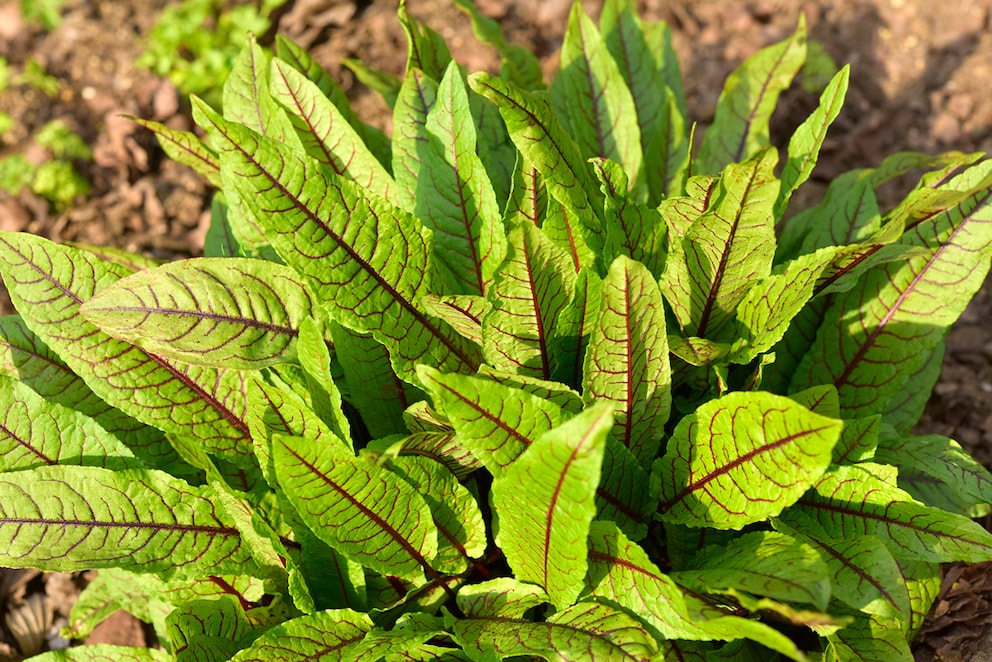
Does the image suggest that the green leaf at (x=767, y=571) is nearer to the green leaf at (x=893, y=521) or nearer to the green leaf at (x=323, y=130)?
the green leaf at (x=893, y=521)

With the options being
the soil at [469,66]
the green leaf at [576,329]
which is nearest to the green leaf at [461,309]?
the green leaf at [576,329]

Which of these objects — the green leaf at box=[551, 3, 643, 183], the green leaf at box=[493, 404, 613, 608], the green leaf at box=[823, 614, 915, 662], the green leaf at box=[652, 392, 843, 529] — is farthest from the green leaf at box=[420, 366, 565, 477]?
the green leaf at box=[551, 3, 643, 183]

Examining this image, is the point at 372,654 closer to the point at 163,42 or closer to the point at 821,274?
the point at 821,274

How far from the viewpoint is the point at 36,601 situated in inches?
96.0

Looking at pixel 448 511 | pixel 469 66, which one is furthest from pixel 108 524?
pixel 469 66

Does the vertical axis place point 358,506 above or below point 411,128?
below

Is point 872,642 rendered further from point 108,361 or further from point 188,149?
point 188,149

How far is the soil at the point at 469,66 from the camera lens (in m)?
2.94

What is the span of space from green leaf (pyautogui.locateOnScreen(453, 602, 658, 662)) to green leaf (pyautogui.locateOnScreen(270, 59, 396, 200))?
3.26 feet

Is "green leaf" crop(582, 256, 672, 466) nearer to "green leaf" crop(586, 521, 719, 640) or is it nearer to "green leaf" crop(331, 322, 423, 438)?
"green leaf" crop(586, 521, 719, 640)

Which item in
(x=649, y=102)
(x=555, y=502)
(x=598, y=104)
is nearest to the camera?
(x=555, y=502)

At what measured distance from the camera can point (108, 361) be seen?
5.81ft

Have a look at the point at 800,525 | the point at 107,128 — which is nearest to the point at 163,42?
the point at 107,128

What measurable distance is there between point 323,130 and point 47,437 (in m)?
0.91
